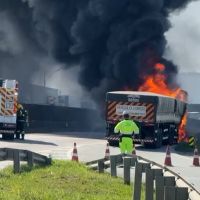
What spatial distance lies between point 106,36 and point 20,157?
36.6 metres

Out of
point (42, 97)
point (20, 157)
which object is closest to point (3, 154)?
point (20, 157)

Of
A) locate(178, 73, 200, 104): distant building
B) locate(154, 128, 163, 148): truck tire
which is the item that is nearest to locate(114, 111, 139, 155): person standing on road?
locate(154, 128, 163, 148): truck tire

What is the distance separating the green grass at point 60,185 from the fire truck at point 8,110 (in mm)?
16816

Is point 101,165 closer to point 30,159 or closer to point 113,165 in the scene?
point 113,165

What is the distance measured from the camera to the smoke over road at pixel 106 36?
4872 centimetres

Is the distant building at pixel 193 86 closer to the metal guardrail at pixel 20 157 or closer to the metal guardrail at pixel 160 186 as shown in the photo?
the metal guardrail at pixel 20 157

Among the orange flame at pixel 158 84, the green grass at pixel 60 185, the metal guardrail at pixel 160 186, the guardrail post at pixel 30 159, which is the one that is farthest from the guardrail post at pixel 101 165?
the orange flame at pixel 158 84

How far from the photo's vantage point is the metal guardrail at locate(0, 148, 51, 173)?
14.5 metres

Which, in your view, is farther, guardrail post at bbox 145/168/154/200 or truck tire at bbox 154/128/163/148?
truck tire at bbox 154/128/163/148

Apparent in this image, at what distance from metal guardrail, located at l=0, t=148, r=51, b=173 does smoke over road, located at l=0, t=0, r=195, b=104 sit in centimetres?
3171

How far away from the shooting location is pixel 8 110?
32.3 meters

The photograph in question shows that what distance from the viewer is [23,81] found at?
7200 centimetres

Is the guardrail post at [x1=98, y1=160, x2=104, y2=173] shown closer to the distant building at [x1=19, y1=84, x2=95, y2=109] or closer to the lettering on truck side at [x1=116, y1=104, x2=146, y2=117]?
the lettering on truck side at [x1=116, y1=104, x2=146, y2=117]

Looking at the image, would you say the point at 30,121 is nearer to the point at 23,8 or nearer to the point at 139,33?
the point at 139,33
